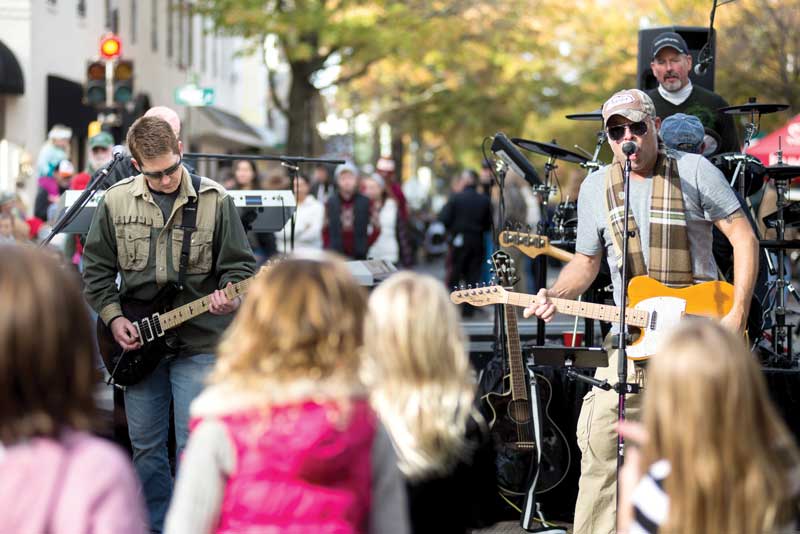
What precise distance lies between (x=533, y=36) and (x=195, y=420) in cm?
3185

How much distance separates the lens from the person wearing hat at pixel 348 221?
1605 centimetres

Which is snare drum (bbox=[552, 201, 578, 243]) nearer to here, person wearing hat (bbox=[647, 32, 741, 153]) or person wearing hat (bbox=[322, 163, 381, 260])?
person wearing hat (bbox=[647, 32, 741, 153])

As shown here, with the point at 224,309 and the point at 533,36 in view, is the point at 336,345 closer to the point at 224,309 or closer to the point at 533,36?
the point at 224,309

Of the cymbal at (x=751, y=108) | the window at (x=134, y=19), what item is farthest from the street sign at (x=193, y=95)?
the window at (x=134, y=19)

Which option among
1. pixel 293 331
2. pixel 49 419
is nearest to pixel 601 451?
pixel 293 331

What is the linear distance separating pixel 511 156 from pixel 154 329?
302 centimetres

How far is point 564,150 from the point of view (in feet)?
29.6

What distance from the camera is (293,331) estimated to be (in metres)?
3.77

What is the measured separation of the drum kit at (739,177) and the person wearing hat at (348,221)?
6.25 metres

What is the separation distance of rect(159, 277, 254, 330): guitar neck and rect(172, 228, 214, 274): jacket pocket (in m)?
0.16

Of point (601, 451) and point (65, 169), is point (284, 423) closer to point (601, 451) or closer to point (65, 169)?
point (601, 451)

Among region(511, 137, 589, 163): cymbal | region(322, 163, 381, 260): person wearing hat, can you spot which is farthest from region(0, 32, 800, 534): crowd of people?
region(322, 163, 381, 260): person wearing hat

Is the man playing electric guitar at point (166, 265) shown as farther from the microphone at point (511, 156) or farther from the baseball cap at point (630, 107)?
the microphone at point (511, 156)

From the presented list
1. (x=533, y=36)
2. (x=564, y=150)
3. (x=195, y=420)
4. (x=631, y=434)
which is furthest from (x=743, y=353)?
(x=533, y=36)
